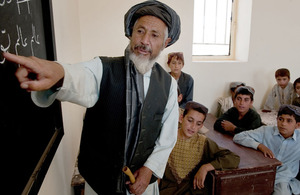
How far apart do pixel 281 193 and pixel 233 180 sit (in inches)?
21.9

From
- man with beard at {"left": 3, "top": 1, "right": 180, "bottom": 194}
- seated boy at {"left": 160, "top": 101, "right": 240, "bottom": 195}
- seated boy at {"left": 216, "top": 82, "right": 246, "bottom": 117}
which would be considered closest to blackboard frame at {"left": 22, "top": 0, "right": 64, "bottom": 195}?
man with beard at {"left": 3, "top": 1, "right": 180, "bottom": 194}

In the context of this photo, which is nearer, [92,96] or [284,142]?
[92,96]

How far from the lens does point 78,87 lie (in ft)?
2.33

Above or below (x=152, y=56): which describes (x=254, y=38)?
above

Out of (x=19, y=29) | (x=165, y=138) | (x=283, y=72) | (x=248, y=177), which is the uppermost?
(x=19, y=29)

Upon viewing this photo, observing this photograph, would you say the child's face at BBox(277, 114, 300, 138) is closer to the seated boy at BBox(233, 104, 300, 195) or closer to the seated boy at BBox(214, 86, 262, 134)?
the seated boy at BBox(233, 104, 300, 195)

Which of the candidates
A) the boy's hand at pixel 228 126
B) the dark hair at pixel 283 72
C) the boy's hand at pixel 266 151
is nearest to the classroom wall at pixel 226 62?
the dark hair at pixel 283 72

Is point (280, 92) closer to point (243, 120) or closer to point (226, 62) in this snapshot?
point (226, 62)

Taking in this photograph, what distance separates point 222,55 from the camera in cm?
430

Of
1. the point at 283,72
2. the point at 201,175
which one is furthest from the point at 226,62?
the point at 201,175

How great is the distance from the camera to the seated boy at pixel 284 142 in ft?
7.14

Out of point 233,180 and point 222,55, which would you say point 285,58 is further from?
point 233,180

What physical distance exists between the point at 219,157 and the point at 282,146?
0.83 metres

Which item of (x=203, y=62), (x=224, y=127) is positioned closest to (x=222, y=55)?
(x=203, y=62)
